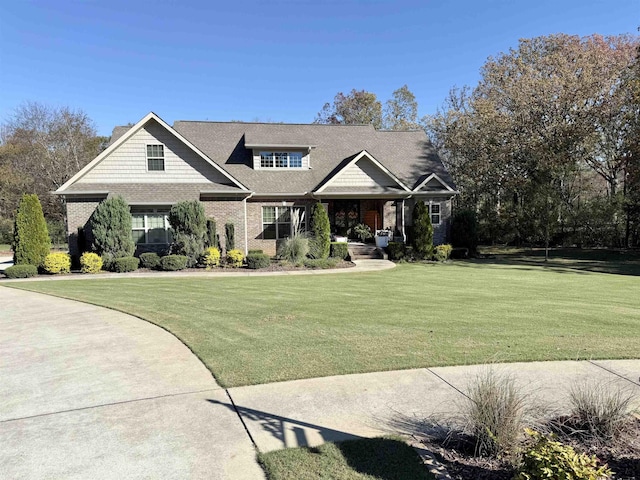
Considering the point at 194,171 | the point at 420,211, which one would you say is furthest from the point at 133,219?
the point at 420,211

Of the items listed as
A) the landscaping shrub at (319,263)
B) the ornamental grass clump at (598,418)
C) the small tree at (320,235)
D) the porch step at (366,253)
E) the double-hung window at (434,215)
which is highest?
the double-hung window at (434,215)

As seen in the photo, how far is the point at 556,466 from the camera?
258 centimetres

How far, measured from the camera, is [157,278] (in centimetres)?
1474

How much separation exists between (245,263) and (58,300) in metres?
8.82

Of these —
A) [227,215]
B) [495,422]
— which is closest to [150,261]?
[227,215]

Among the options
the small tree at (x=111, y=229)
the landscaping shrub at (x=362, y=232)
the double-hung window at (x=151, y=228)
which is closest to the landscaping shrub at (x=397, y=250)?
the landscaping shrub at (x=362, y=232)

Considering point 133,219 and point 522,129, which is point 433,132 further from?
point 133,219

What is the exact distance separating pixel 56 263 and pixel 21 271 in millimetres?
1170

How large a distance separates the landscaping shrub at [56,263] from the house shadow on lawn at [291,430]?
15147mm

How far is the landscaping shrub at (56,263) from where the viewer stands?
1608cm

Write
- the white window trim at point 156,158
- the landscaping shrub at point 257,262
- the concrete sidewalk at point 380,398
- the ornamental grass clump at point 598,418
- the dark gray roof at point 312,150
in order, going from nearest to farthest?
the ornamental grass clump at point 598,418 < the concrete sidewalk at point 380,398 < the landscaping shrub at point 257,262 < the white window trim at point 156,158 < the dark gray roof at point 312,150

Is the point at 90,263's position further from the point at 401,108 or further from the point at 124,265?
the point at 401,108

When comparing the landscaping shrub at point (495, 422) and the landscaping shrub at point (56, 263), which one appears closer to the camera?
the landscaping shrub at point (495, 422)

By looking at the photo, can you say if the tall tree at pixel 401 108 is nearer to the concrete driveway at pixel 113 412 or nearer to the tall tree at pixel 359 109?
the tall tree at pixel 359 109
